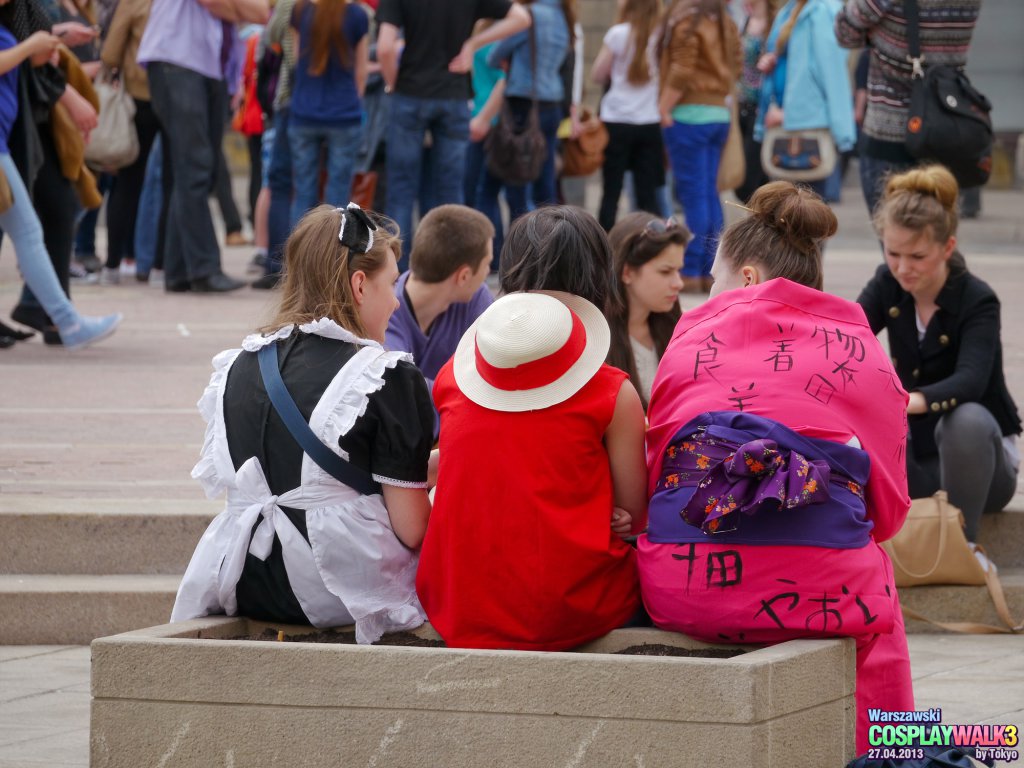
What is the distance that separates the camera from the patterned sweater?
7.07m

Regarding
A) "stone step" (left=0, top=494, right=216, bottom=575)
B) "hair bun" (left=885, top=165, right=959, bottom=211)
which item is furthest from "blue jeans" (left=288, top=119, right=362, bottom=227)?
"hair bun" (left=885, top=165, right=959, bottom=211)

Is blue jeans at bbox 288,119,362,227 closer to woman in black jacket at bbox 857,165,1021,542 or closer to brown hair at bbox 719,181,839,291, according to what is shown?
woman in black jacket at bbox 857,165,1021,542

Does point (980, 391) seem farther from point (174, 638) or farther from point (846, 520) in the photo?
point (174, 638)

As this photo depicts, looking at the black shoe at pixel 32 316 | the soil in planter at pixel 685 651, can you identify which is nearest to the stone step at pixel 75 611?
the soil in planter at pixel 685 651

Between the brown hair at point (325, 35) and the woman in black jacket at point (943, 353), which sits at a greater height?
the brown hair at point (325, 35)

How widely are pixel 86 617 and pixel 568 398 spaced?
218 centimetres

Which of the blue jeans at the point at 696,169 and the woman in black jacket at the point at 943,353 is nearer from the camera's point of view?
the woman in black jacket at the point at 943,353

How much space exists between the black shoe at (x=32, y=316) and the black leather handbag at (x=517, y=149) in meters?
3.12

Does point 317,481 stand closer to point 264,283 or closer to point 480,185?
point 264,283

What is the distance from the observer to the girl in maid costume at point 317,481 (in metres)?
3.51

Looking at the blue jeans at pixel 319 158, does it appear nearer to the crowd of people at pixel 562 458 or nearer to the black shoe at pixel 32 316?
the black shoe at pixel 32 316

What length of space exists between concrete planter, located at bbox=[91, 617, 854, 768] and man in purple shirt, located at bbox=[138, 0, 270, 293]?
6724 millimetres

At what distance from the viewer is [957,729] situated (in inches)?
141

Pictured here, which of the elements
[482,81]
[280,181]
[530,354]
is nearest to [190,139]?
[280,181]
